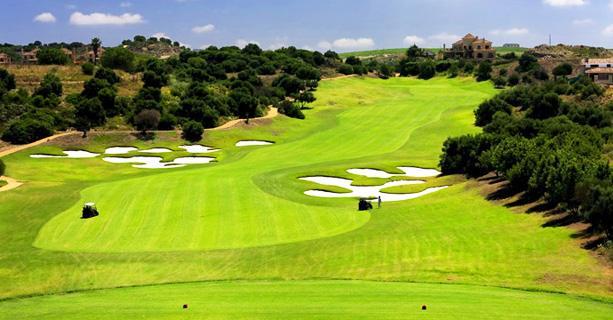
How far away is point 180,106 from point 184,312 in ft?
286

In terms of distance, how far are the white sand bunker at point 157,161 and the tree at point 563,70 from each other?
326 ft

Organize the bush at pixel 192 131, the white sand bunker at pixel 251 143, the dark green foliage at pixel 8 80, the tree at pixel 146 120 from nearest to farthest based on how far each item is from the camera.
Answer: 1. the bush at pixel 192 131
2. the tree at pixel 146 120
3. the white sand bunker at pixel 251 143
4. the dark green foliage at pixel 8 80

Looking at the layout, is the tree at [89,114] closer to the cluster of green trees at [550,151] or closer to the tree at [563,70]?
the cluster of green trees at [550,151]

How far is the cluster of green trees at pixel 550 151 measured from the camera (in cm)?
3597

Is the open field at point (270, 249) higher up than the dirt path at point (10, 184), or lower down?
lower down

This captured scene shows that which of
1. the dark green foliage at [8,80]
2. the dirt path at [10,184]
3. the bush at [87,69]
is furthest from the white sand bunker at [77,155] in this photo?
the bush at [87,69]

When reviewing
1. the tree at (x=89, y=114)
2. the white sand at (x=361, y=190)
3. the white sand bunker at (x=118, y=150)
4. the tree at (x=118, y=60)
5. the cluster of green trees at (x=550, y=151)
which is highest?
the tree at (x=118, y=60)

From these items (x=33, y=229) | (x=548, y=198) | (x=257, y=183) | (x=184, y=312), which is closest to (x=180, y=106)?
(x=257, y=183)

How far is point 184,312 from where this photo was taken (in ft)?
76.0

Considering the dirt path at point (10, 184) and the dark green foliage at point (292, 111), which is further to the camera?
the dark green foliage at point (292, 111)

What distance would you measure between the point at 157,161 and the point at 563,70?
107 meters

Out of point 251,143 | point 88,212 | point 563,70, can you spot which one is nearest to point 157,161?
point 251,143

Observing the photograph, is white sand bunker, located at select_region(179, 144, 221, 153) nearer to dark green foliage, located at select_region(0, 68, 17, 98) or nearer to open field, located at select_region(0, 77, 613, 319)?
open field, located at select_region(0, 77, 613, 319)

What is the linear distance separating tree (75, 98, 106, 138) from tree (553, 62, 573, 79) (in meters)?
106
